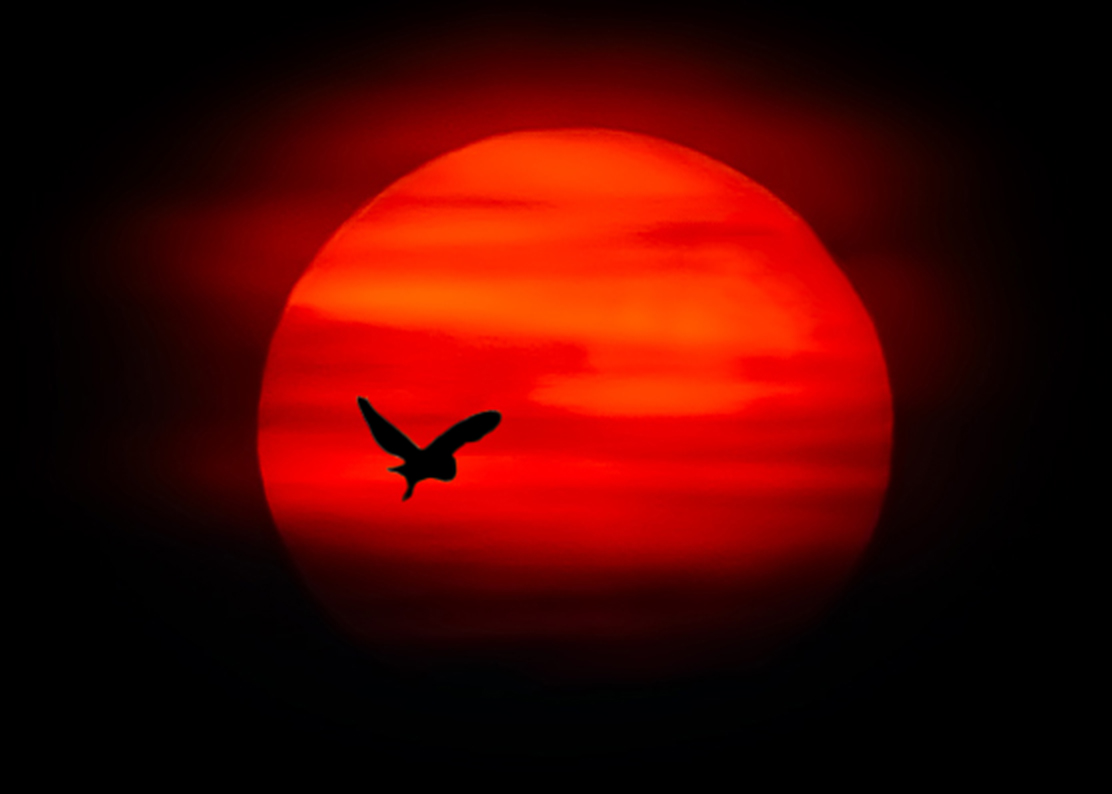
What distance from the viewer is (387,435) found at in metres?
1.31

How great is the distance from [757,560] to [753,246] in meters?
0.57

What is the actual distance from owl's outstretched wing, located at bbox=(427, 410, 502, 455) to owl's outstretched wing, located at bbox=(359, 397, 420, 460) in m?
0.04

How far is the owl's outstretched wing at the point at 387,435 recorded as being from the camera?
50.7 inches

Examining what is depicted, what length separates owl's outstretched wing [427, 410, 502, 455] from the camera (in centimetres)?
126

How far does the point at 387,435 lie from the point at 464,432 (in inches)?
5.2

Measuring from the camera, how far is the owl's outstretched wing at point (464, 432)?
1260mm

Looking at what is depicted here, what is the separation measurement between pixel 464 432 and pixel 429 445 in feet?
0.23

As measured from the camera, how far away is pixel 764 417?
1427 mm

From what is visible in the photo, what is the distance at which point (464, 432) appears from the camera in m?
1.28

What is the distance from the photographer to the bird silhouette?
4.17ft

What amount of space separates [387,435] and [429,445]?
0.23 ft

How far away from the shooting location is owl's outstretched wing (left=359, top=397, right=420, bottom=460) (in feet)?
4.22

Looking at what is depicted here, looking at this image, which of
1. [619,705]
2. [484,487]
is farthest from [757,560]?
[484,487]

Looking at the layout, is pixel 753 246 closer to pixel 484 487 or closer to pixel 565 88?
pixel 565 88
